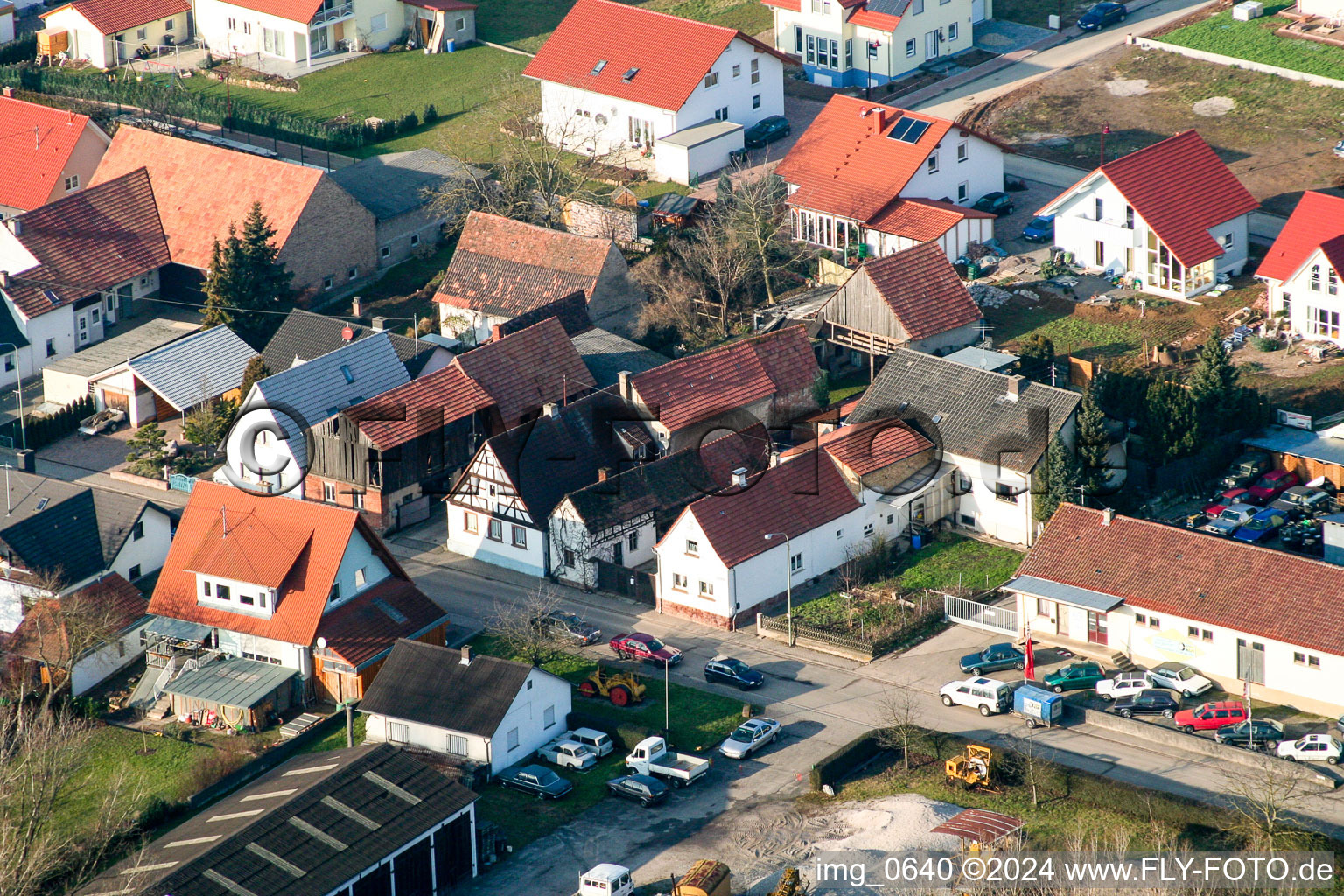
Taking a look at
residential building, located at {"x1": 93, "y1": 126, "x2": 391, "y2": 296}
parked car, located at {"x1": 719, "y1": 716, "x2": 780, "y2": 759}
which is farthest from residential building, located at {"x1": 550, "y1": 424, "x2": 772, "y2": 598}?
residential building, located at {"x1": 93, "y1": 126, "x2": 391, "y2": 296}

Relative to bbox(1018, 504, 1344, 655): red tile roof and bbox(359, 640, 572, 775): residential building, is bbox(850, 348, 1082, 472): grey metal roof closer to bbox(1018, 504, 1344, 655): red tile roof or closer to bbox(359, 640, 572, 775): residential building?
bbox(1018, 504, 1344, 655): red tile roof

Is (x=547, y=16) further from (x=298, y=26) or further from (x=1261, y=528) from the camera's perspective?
(x=1261, y=528)

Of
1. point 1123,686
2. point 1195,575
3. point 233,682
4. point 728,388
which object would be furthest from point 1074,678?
point 233,682

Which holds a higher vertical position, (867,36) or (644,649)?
(867,36)

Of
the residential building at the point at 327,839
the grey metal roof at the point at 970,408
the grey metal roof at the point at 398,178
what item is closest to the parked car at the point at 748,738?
the residential building at the point at 327,839

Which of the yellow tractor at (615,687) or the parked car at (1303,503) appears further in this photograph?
the parked car at (1303,503)

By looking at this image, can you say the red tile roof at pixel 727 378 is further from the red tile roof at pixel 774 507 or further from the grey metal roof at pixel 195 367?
the grey metal roof at pixel 195 367
